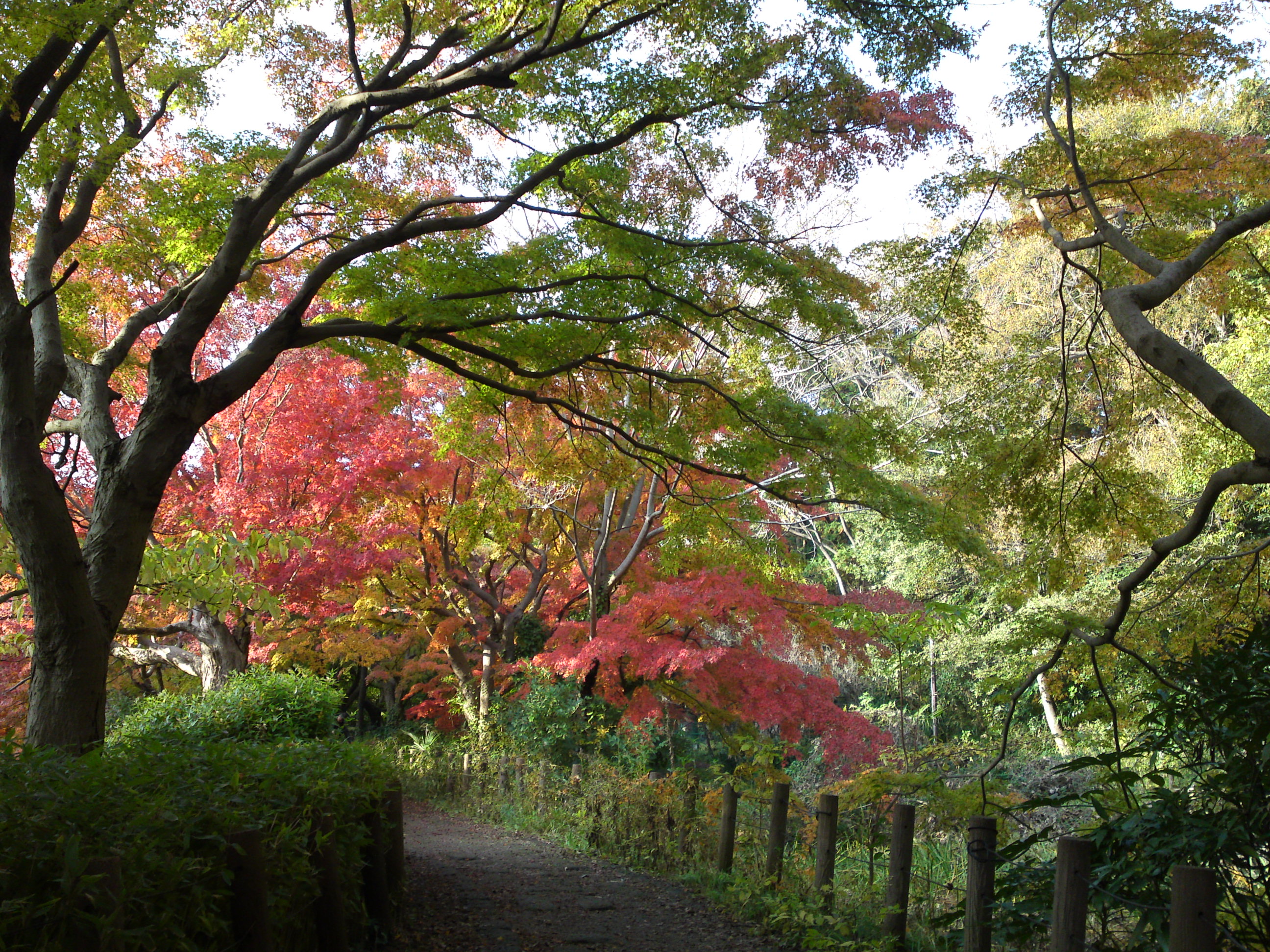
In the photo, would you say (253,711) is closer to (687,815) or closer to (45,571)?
(45,571)

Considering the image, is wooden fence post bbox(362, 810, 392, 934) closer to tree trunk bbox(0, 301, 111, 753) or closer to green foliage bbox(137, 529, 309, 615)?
tree trunk bbox(0, 301, 111, 753)

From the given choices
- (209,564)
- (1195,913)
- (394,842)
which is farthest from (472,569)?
(1195,913)

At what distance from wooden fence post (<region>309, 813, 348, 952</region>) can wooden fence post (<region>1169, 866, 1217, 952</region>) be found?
333 cm

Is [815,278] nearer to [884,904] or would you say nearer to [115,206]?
[884,904]

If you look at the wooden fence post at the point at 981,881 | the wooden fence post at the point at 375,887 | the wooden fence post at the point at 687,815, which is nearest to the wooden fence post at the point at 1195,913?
the wooden fence post at the point at 981,881

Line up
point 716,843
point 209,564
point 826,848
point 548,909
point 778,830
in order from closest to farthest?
point 826,848
point 209,564
point 778,830
point 548,909
point 716,843

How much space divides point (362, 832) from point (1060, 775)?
31.8 ft

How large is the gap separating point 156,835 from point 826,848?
397 centimetres

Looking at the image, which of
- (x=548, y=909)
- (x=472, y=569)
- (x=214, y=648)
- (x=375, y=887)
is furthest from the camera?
(x=472, y=569)

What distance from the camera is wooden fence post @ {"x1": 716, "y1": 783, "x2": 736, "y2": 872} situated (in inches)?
265

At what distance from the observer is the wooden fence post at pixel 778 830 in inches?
236

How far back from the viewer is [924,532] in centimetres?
655

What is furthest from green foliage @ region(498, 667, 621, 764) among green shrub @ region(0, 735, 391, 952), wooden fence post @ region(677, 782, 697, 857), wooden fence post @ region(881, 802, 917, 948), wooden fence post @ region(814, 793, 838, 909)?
green shrub @ region(0, 735, 391, 952)

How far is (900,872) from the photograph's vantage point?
469 centimetres
